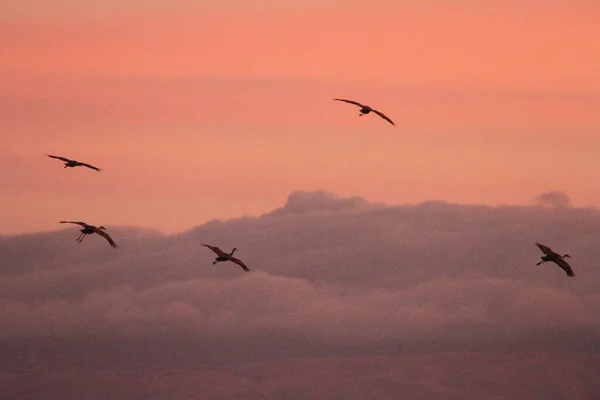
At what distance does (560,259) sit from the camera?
19512 centimetres

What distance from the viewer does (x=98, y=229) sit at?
7830 inches

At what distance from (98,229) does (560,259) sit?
169 feet
